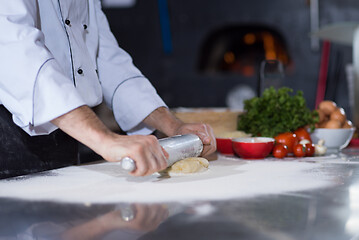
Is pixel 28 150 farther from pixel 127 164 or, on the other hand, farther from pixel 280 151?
pixel 280 151

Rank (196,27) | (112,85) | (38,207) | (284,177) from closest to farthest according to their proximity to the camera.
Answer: (38,207), (284,177), (112,85), (196,27)

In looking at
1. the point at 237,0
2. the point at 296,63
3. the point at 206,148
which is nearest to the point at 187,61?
the point at 237,0

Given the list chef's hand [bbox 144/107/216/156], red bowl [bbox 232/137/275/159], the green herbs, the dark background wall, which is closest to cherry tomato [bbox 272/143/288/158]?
red bowl [bbox 232/137/275/159]

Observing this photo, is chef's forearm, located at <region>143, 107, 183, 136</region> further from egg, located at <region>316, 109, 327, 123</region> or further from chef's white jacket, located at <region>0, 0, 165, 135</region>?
egg, located at <region>316, 109, 327, 123</region>

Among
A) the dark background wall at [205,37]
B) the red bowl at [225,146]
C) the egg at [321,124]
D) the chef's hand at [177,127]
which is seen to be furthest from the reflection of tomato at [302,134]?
the dark background wall at [205,37]

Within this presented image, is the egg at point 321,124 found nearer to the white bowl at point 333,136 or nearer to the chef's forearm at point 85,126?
the white bowl at point 333,136

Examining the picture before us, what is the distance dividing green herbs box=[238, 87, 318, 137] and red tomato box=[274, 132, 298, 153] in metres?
0.04

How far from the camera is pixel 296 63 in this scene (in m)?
4.77

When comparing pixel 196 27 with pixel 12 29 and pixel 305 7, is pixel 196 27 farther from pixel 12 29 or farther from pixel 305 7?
pixel 12 29

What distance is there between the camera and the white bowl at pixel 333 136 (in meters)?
1.55

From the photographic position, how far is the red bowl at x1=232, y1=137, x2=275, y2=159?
1356mm

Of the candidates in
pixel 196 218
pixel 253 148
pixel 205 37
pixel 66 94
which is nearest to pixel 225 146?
pixel 253 148

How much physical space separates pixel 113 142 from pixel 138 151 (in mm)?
66

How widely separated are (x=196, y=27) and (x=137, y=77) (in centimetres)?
365
